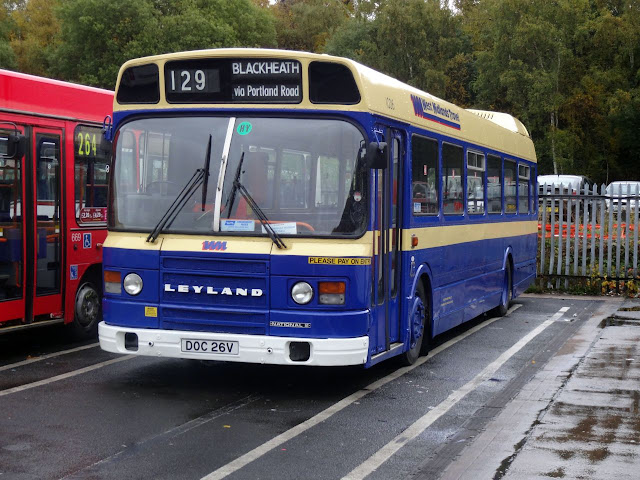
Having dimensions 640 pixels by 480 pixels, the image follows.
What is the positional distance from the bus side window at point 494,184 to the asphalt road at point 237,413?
292 cm

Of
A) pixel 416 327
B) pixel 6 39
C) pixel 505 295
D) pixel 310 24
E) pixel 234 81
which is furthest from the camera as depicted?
pixel 310 24

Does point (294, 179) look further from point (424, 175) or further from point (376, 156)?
point (424, 175)

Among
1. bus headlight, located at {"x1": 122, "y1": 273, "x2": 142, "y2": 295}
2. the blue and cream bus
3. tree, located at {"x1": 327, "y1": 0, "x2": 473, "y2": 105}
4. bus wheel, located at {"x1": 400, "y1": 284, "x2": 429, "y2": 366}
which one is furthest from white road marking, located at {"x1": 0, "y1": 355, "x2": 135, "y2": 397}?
tree, located at {"x1": 327, "y1": 0, "x2": 473, "y2": 105}

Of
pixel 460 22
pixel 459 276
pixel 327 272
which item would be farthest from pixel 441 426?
pixel 460 22

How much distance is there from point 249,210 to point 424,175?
2960 millimetres

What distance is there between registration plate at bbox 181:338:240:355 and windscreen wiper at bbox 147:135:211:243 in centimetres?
100

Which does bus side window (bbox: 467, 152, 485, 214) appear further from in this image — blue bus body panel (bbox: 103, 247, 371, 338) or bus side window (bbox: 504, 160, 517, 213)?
blue bus body panel (bbox: 103, 247, 371, 338)

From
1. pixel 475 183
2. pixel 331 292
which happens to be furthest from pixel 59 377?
pixel 475 183

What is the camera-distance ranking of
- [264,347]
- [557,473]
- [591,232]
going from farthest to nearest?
[591,232], [264,347], [557,473]

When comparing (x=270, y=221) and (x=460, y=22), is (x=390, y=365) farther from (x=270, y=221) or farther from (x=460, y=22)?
(x=460, y=22)

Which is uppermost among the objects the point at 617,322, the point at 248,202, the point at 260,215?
the point at 248,202

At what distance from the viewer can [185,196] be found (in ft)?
28.8

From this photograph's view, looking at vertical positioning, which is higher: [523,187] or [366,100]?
[366,100]

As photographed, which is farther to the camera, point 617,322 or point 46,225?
point 617,322
